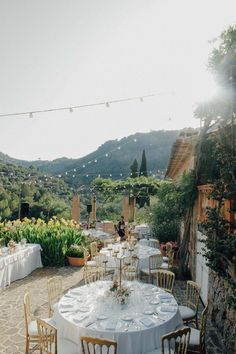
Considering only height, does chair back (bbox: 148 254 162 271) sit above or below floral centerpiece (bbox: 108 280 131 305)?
below

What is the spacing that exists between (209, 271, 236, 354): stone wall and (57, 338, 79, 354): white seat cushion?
2.54m

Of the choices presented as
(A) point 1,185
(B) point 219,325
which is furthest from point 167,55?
(A) point 1,185

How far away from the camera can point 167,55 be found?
21.0ft

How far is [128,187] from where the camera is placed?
25141mm

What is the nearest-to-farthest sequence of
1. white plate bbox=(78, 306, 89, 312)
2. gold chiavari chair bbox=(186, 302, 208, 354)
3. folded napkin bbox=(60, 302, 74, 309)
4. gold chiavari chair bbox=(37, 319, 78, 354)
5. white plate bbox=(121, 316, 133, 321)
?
gold chiavari chair bbox=(37, 319, 78, 354), white plate bbox=(121, 316, 133, 321), gold chiavari chair bbox=(186, 302, 208, 354), white plate bbox=(78, 306, 89, 312), folded napkin bbox=(60, 302, 74, 309)

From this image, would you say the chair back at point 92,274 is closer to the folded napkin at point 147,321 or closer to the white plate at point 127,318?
the white plate at point 127,318

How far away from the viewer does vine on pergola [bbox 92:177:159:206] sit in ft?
81.1

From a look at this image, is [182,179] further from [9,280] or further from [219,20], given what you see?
[9,280]

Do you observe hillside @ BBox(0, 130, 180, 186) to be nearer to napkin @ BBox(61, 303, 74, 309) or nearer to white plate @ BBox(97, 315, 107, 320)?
napkin @ BBox(61, 303, 74, 309)

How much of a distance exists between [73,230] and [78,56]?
755 cm

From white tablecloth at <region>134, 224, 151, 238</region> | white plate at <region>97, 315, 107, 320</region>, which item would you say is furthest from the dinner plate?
white tablecloth at <region>134, 224, 151, 238</region>

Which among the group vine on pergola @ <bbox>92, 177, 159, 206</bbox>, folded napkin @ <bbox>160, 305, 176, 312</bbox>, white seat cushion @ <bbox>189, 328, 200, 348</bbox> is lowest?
white seat cushion @ <bbox>189, 328, 200, 348</bbox>

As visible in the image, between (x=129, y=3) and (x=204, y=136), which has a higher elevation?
(x=129, y=3)

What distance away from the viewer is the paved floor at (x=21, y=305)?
5.66 m
